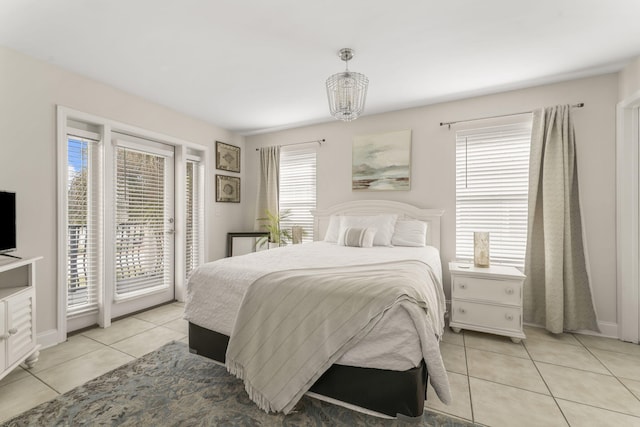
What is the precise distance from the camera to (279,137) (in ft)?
15.7

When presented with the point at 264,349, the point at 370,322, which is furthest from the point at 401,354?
the point at 264,349

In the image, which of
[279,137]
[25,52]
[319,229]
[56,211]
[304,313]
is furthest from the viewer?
[279,137]

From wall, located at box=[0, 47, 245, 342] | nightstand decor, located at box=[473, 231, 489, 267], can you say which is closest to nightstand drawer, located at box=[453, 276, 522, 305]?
nightstand decor, located at box=[473, 231, 489, 267]

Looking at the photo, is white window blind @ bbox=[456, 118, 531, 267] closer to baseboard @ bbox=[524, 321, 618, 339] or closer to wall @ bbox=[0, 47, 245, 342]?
baseboard @ bbox=[524, 321, 618, 339]

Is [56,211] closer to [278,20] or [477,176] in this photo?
[278,20]

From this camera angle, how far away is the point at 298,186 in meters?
4.59

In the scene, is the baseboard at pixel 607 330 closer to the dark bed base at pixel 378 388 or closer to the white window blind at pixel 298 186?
the dark bed base at pixel 378 388

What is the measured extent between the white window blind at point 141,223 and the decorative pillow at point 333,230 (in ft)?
7.08

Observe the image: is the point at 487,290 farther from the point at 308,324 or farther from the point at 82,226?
the point at 82,226

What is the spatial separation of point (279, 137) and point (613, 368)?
4568 millimetres

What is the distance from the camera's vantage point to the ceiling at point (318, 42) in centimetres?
197

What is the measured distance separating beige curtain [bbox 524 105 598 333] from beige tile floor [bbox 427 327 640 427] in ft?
0.78

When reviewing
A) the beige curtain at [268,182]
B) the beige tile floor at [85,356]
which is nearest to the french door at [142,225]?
the beige tile floor at [85,356]

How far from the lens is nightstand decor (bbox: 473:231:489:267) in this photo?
119 inches
